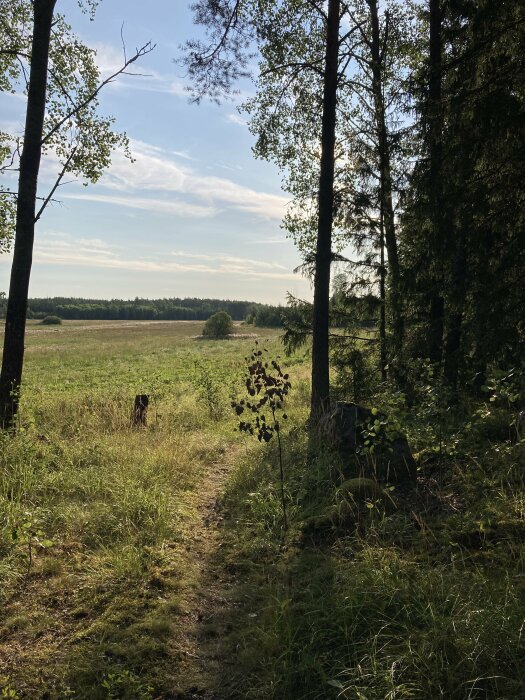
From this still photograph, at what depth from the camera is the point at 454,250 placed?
22.8 ft

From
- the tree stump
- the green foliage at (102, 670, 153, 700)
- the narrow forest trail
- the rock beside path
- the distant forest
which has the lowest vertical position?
the narrow forest trail

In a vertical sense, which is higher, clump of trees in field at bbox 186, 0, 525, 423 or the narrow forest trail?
clump of trees in field at bbox 186, 0, 525, 423

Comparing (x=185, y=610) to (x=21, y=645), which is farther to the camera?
(x=185, y=610)

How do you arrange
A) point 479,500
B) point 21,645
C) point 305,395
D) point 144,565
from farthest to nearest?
point 305,395, point 479,500, point 144,565, point 21,645

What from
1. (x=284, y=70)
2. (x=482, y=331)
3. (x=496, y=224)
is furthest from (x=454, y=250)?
(x=284, y=70)

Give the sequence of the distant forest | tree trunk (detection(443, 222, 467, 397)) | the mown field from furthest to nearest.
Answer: the distant forest < tree trunk (detection(443, 222, 467, 397)) < the mown field

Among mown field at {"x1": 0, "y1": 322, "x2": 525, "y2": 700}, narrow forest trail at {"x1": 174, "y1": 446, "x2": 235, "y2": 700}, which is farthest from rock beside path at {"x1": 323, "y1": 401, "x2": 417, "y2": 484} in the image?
narrow forest trail at {"x1": 174, "y1": 446, "x2": 235, "y2": 700}

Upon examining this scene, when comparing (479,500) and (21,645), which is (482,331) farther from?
(21,645)

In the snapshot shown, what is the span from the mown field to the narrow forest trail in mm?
15

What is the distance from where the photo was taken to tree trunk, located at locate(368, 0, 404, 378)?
9195mm

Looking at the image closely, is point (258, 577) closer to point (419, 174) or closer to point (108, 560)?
point (108, 560)

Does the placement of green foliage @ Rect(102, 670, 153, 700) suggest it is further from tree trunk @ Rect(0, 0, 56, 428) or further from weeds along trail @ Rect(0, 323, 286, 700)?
tree trunk @ Rect(0, 0, 56, 428)

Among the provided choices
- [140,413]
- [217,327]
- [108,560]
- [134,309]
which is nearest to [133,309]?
[134,309]

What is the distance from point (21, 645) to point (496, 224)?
680 centimetres
